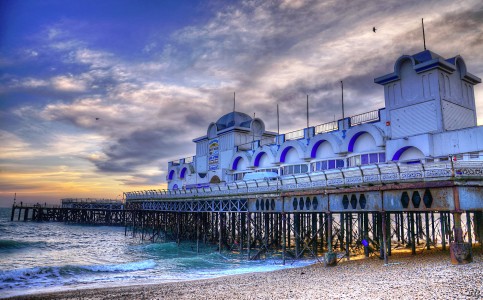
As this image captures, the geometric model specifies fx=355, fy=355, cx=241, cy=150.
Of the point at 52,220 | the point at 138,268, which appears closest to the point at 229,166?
the point at 138,268

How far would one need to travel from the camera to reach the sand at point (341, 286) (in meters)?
10.8

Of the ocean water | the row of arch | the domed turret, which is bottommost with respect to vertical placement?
the ocean water

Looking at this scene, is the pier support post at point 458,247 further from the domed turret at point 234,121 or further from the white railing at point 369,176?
the domed turret at point 234,121

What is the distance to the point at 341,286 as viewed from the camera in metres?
12.9

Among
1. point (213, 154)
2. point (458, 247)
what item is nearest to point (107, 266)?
point (458, 247)

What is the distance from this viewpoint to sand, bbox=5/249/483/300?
35.4 feet

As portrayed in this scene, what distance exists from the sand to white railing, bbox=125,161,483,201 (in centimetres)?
368

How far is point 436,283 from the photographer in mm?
11391

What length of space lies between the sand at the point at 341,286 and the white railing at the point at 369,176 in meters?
3.68

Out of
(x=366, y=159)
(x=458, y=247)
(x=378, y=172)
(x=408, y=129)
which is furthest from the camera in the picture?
(x=366, y=159)

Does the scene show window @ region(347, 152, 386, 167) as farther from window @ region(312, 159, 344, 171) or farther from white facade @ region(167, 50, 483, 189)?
window @ region(312, 159, 344, 171)

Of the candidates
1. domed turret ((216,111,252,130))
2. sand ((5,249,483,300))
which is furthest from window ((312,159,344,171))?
domed turret ((216,111,252,130))

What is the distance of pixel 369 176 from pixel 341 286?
22.8ft

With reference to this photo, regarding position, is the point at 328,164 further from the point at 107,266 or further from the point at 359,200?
the point at 107,266
